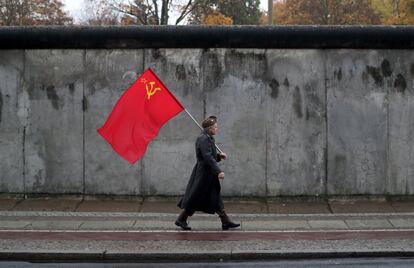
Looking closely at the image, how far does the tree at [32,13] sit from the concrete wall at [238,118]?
3938 centimetres

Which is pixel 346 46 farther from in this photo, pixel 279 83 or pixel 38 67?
pixel 38 67

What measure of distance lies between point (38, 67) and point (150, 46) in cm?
220

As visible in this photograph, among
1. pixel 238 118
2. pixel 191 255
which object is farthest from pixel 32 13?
pixel 191 255

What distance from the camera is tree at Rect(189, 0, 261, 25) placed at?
176ft

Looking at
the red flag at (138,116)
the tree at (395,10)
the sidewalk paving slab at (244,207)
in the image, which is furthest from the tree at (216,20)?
the red flag at (138,116)

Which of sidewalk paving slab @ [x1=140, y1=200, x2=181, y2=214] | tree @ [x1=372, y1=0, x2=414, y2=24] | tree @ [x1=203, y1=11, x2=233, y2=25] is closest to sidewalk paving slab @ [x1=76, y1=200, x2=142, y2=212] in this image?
sidewalk paving slab @ [x1=140, y1=200, x2=181, y2=214]

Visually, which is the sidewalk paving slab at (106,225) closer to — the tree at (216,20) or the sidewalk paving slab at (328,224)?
the sidewalk paving slab at (328,224)

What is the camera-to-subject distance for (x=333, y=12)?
180 ft

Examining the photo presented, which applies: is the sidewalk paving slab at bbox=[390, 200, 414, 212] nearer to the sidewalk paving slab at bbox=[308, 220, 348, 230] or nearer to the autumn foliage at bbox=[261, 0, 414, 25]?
the sidewalk paving slab at bbox=[308, 220, 348, 230]

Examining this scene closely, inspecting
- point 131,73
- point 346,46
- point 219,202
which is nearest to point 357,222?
point 219,202

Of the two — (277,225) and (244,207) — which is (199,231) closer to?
(277,225)

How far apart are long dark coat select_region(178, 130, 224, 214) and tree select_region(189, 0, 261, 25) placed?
40842 millimetres

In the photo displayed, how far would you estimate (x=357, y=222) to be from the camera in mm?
11398

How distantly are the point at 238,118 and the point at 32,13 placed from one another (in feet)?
151
